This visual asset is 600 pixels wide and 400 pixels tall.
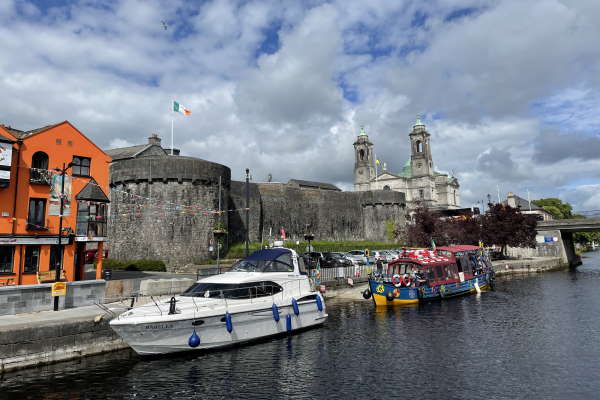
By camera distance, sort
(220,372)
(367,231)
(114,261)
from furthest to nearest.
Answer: (367,231) → (114,261) → (220,372)

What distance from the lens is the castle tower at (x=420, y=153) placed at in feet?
406

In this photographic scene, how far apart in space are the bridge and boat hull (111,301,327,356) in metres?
54.5

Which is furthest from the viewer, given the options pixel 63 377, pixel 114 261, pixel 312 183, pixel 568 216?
pixel 568 216

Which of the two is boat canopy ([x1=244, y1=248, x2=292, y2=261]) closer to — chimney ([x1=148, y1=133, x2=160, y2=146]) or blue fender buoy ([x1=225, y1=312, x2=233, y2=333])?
blue fender buoy ([x1=225, y1=312, x2=233, y2=333])

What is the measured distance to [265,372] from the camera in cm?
1227

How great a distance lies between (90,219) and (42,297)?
23.1 feet

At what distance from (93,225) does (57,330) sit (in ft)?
36.8

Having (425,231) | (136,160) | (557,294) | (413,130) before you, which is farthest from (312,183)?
(557,294)

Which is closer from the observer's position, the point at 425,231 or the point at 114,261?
the point at 114,261

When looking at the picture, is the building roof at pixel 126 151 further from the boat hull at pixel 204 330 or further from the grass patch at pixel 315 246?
the boat hull at pixel 204 330

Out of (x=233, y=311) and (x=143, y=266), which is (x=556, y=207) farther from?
(x=233, y=311)

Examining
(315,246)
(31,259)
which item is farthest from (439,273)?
(31,259)

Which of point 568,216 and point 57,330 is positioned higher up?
point 568,216

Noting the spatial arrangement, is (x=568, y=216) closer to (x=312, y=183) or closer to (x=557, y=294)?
(x=312, y=183)
